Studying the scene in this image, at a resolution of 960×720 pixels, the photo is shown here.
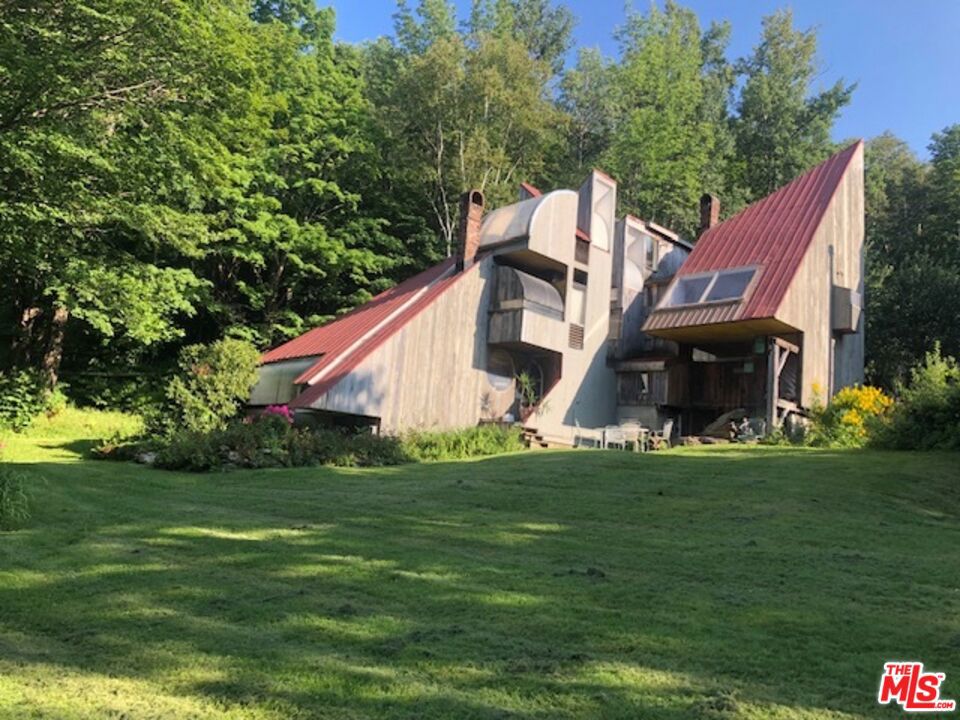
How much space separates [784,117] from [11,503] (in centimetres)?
4171

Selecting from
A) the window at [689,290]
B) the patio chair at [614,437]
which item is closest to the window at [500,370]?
the patio chair at [614,437]

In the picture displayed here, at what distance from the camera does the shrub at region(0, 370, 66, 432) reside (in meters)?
21.5

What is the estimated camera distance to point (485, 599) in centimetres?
496

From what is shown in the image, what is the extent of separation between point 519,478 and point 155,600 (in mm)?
7158

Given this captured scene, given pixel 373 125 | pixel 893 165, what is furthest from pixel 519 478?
pixel 893 165

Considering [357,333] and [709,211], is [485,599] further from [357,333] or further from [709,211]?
[709,211]

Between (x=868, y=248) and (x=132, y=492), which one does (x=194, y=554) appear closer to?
(x=132, y=492)

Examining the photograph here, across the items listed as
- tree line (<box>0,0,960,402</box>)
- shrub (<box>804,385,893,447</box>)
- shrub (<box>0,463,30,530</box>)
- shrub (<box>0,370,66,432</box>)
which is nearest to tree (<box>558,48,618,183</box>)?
tree line (<box>0,0,960,402</box>)

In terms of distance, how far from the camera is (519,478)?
11547 mm

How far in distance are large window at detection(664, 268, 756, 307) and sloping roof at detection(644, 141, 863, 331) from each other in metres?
0.26

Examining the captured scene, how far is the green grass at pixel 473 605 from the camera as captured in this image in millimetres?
3475

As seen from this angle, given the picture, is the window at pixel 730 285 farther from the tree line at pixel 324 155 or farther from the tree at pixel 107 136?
the tree at pixel 107 136

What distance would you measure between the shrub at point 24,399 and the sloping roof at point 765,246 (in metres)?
18.1

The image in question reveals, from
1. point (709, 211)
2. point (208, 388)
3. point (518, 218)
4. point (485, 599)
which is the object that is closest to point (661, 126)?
point (709, 211)
